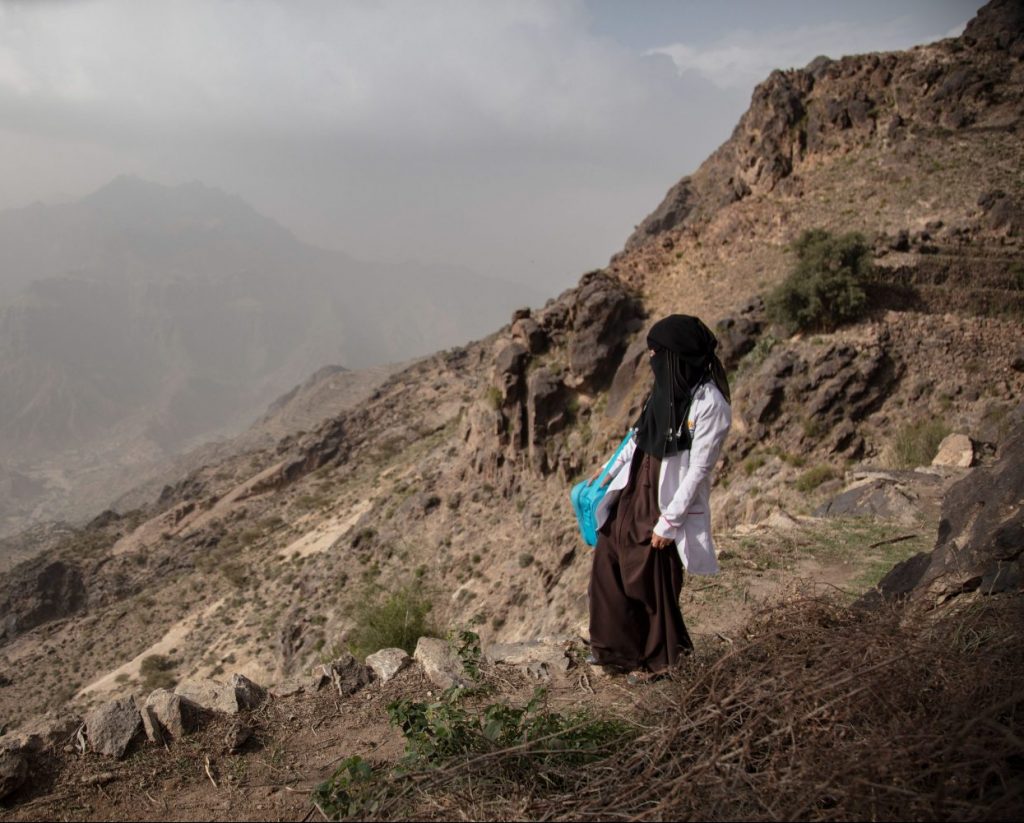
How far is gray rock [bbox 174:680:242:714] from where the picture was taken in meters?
4.00

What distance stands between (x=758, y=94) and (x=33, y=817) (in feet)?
81.3

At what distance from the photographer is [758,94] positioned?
21359mm

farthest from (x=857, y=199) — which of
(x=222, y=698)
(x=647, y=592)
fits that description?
(x=222, y=698)

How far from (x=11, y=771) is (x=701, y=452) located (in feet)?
12.9

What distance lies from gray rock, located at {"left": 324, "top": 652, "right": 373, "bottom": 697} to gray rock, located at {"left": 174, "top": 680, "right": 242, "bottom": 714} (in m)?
0.71

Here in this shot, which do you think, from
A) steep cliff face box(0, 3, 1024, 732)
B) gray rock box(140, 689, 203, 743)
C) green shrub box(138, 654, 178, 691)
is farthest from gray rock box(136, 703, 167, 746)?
green shrub box(138, 654, 178, 691)

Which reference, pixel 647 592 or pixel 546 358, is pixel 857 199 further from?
pixel 647 592

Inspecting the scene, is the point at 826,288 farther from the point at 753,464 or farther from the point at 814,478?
the point at 814,478

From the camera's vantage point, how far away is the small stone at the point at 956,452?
31.2ft

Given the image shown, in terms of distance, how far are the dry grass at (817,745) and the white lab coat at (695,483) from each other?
0.75 metres

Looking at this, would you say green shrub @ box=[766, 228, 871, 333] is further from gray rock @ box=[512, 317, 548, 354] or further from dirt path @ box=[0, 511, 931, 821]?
dirt path @ box=[0, 511, 931, 821]

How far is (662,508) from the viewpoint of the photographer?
374 cm

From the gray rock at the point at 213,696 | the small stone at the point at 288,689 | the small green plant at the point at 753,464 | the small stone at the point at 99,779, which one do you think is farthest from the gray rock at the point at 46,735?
the small green plant at the point at 753,464

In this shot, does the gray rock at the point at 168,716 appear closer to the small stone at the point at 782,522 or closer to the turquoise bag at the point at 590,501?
the turquoise bag at the point at 590,501
